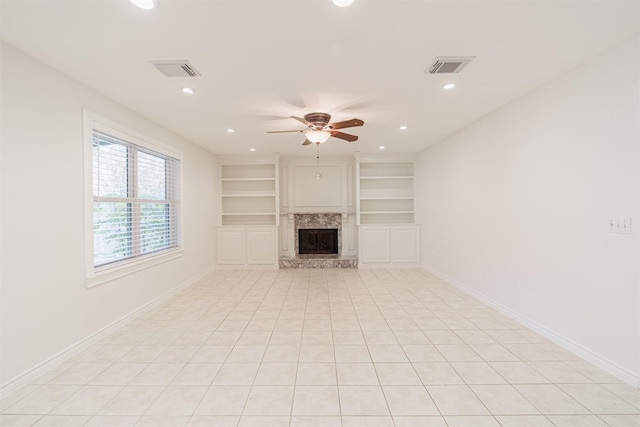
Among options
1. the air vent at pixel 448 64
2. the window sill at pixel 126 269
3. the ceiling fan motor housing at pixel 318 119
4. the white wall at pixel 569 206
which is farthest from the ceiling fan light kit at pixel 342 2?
the window sill at pixel 126 269

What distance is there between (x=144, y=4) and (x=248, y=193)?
5.01m

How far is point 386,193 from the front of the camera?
6.50 metres

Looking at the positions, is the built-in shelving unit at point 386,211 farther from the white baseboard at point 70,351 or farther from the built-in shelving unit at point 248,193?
the white baseboard at point 70,351

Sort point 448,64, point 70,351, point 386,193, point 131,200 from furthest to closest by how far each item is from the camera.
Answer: point 386,193
point 131,200
point 70,351
point 448,64

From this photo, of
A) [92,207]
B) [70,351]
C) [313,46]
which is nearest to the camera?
[313,46]

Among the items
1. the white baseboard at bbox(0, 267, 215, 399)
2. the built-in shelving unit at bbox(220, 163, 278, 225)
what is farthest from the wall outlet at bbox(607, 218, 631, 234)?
the built-in shelving unit at bbox(220, 163, 278, 225)

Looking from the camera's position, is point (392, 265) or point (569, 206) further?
point (392, 265)

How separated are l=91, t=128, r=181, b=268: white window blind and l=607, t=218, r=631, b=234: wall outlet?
4.58 m

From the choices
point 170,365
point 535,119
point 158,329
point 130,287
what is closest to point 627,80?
point 535,119

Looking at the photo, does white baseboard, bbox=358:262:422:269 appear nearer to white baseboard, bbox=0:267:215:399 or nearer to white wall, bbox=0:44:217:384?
white baseboard, bbox=0:267:215:399

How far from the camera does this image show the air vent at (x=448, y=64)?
7.36 feet

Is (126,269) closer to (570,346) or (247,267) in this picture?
(247,267)

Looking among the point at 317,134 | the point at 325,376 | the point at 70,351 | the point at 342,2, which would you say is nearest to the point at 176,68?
the point at 342,2

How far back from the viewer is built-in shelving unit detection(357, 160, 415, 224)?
6.46 metres
